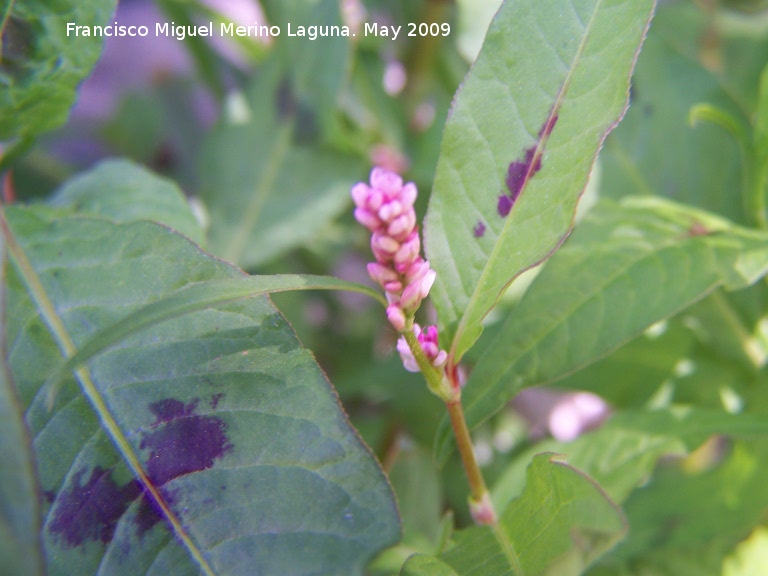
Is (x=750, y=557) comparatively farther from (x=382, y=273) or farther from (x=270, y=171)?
(x=270, y=171)

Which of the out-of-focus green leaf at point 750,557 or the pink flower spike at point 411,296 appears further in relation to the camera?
the out-of-focus green leaf at point 750,557

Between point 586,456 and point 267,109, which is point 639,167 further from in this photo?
point 267,109

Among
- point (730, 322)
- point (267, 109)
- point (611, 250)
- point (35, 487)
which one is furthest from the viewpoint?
point (267, 109)

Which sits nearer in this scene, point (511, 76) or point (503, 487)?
point (511, 76)

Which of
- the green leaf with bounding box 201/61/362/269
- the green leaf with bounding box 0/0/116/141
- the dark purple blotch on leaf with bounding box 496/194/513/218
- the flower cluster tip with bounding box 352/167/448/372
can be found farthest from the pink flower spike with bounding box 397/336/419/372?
the green leaf with bounding box 201/61/362/269

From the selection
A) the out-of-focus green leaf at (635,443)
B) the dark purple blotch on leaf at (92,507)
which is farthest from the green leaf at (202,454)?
the out-of-focus green leaf at (635,443)

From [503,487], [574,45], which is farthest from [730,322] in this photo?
[574,45]

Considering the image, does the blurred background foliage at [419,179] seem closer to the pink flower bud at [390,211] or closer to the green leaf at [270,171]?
the green leaf at [270,171]
